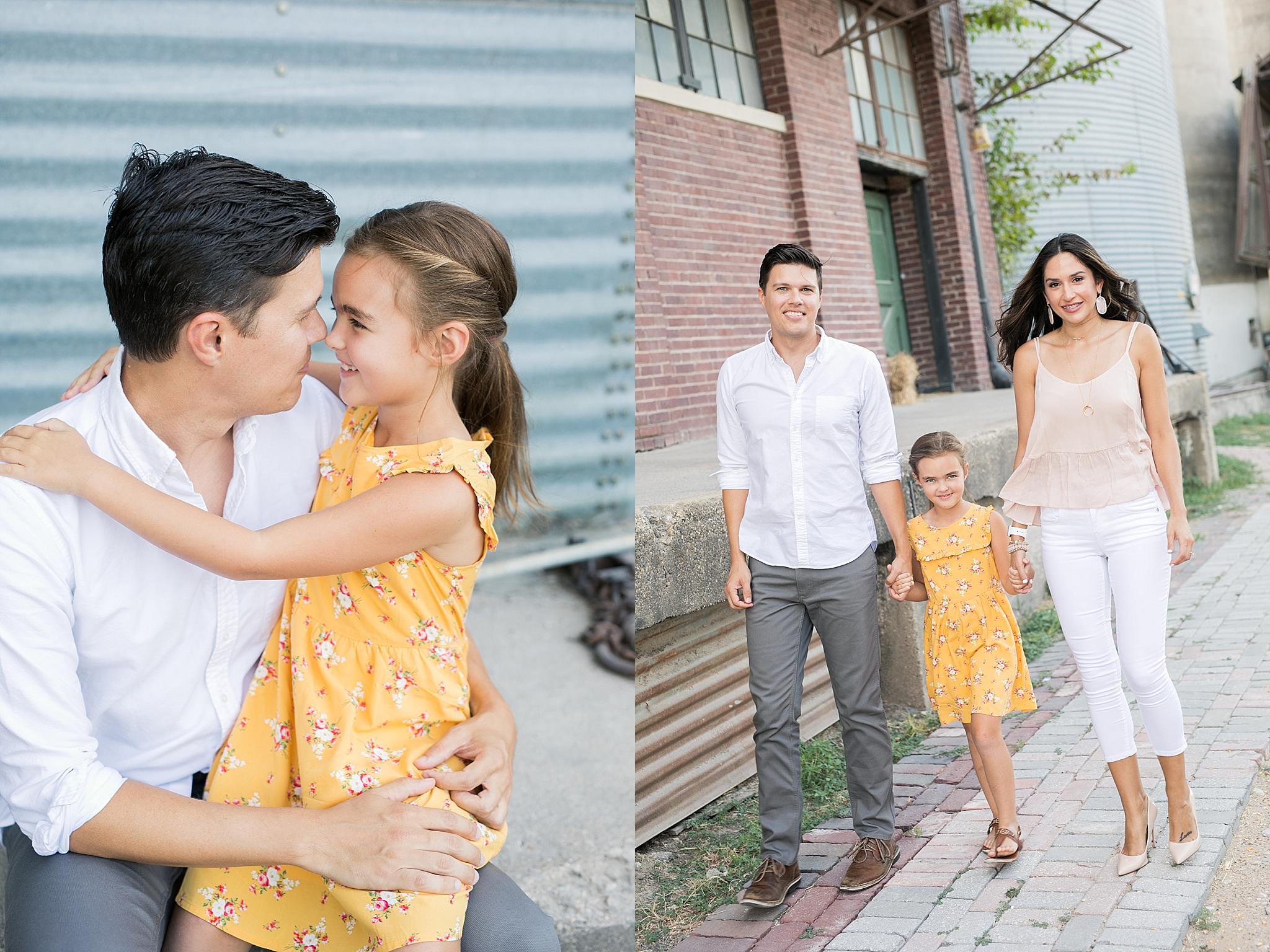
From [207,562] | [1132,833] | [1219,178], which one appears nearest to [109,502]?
[207,562]

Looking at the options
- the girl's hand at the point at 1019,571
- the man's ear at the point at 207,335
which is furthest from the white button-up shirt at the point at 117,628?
the girl's hand at the point at 1019,571

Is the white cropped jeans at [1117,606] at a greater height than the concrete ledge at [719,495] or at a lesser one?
lesser

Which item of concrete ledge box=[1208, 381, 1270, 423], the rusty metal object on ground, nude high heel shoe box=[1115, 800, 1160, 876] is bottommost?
nude high heel shoe box=[1115, 800, 1160, 876]

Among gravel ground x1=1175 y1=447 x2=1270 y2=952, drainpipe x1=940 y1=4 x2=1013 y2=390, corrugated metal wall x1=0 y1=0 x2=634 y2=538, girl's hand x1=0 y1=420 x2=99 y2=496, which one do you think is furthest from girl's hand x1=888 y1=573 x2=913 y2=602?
corrugated metal wall x1=0 y1=0 x2=634 y2=538

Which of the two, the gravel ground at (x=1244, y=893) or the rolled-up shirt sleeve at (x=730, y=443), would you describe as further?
the rolled-up shirt sleeve at (x=730, y=443)

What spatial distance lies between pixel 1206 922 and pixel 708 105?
241 centimetres

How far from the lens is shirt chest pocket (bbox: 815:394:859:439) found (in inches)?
89.4

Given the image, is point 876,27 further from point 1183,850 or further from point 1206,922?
point 1206,922

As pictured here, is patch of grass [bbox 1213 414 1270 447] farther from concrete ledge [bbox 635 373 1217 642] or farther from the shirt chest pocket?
the shirt chest pocket

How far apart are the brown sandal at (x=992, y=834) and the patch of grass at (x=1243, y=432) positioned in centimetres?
114

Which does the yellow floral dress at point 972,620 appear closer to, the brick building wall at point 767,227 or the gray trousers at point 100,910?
the brick building wall at point 767,227

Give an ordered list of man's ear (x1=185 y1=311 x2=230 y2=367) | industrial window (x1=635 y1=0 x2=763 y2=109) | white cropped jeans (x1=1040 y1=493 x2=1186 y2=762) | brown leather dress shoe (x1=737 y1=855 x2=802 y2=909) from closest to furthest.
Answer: man's ear (x1=185 y1=311 x2=230 y2=367), white cropped jeans (x1=1040 y1=493 x2=1186 y2=762), brown leather dress shoe (x1=737 y1=855 x2=802 y2=909), industrial window (x1=635 y1=0 x2=763 y2=109)

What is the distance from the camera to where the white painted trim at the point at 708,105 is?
2914mm

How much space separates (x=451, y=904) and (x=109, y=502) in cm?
75
